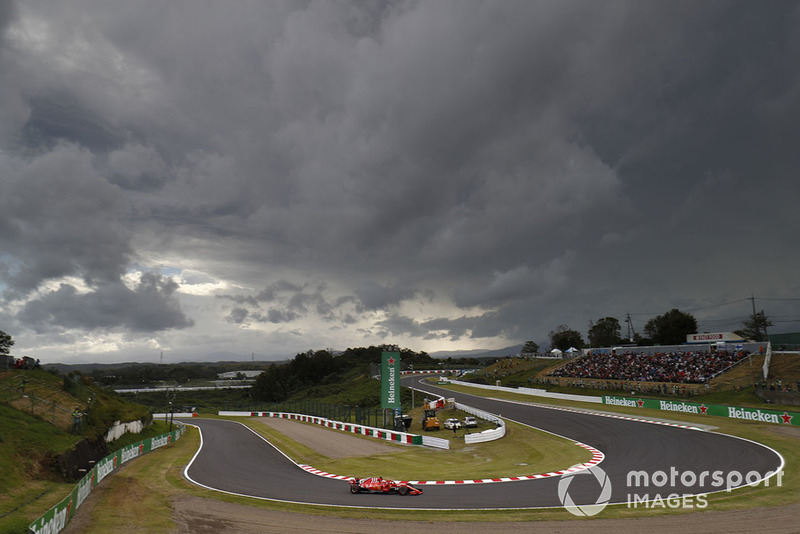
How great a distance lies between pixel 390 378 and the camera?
47438 mm

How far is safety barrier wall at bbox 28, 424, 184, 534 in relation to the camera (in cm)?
1619

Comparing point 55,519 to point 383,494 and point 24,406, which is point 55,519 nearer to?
point 383,494

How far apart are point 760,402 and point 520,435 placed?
31.1 metres

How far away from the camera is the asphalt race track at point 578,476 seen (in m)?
21.6

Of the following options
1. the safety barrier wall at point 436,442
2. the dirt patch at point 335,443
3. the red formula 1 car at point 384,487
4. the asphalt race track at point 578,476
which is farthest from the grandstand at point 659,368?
the red formula 1 car at point 384,487

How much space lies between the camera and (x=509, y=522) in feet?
58.3

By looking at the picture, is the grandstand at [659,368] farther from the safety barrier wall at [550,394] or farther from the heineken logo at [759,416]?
the heineken logo at [759,416]

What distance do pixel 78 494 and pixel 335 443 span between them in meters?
26.2

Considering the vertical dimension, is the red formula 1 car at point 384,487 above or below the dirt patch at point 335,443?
above

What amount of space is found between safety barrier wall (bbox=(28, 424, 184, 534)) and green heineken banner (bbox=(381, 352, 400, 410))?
23.7 m

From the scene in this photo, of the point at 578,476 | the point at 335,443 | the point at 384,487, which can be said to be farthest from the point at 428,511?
the point at 335,443

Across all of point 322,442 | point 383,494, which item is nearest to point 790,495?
point 383,494

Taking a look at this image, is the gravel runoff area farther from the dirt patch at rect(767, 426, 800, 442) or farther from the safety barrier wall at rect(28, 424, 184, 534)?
the dirt patch at rect(767, 426, 800, 442)

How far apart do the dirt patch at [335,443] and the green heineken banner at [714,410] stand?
35105 mm
